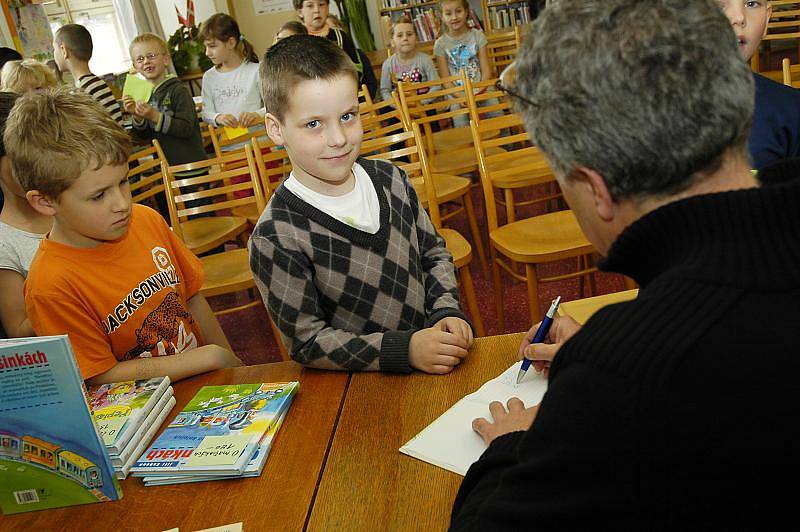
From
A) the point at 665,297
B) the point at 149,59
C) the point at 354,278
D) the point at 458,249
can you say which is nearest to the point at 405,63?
the point at 149,59

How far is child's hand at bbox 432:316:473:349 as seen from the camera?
1349 mm

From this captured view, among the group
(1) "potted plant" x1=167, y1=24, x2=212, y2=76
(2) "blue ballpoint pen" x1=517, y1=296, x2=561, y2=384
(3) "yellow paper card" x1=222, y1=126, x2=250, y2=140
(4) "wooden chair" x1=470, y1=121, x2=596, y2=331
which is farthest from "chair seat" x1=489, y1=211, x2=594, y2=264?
(1) "potted plant" x1=167, y1=24, x2=212, y2=76

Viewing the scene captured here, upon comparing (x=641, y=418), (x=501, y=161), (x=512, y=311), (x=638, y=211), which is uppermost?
(x=638, y=211)

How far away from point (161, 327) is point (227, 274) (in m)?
1.23

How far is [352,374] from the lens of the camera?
1.36 m

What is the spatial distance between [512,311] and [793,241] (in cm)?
261

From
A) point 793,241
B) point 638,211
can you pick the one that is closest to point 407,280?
point 638,211

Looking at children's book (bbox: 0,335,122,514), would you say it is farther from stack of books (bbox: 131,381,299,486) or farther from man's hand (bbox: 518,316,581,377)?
man's hand (bbox: 518,316,581,377)

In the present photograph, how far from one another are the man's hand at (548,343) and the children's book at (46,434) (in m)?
0.69

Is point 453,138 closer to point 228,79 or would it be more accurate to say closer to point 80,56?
point 228,79

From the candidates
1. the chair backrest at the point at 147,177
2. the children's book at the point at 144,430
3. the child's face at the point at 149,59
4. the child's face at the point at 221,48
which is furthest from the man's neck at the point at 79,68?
the children's book at the point at 144,430

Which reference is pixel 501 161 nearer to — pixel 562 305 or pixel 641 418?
pixel 562 305

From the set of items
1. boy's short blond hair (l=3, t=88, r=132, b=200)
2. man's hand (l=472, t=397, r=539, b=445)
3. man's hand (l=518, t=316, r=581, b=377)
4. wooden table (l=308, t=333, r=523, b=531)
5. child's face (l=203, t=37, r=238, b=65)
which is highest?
child's face (l=203, t=37, r=238, b=65)

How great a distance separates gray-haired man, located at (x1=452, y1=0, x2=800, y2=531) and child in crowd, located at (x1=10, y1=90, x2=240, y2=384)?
1.01 metres
